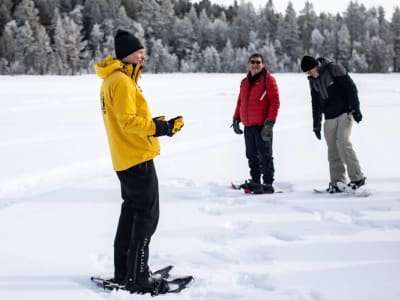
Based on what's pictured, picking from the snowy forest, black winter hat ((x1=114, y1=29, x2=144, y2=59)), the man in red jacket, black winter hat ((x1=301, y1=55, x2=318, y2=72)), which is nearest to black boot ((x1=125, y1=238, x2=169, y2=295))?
black winter hat ((x1=114, y1=29, x2=144, y2=59))

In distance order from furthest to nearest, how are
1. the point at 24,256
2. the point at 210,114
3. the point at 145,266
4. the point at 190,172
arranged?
the point at 210,114 < the point at 190,172 < the point at 24,256 < the point at 145,266

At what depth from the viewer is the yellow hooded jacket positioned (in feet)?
10.3

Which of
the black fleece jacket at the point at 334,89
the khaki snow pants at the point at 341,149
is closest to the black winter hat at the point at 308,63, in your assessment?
the black fleece jacket at the point at 334,89

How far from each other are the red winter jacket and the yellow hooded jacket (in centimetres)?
308

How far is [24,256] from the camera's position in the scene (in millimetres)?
4152

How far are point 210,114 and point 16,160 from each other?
9.16m

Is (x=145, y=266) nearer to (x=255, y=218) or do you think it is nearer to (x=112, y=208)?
(x=255, y=218)

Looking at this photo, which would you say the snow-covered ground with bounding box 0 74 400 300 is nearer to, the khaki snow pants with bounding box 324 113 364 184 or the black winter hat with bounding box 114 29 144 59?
the khaki snow pants with bounding box 324 113 364 184

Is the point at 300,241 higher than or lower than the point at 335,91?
lower

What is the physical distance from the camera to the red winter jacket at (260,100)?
244 inches

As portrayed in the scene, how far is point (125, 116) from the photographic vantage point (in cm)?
313

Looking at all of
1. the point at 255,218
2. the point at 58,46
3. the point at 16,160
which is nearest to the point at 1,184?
the point at 16,160

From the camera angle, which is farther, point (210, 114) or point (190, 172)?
point (210, 114)

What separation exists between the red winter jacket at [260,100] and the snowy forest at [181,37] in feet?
196
